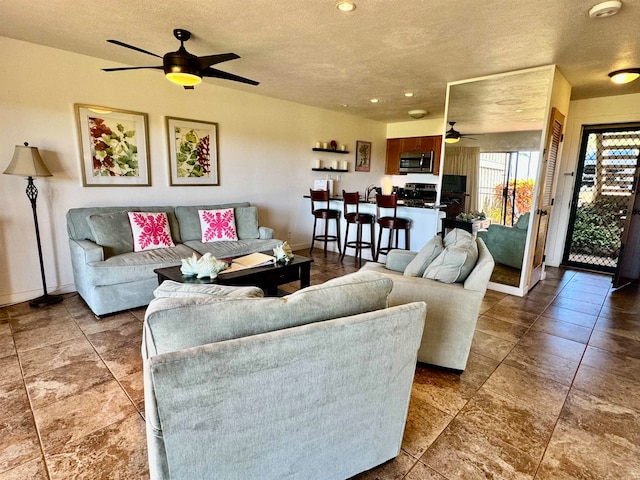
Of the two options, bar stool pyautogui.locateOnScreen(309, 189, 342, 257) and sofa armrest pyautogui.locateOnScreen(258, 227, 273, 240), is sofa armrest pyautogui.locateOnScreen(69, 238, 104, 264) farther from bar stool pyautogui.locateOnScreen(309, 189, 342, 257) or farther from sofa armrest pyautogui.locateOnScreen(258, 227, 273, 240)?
bar stool pyautogui.locateOnScreen(309, 189, 342, 257)

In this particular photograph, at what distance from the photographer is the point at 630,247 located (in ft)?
14.5

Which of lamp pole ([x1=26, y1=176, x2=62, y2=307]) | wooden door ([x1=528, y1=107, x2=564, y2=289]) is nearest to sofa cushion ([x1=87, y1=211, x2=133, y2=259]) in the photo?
lamp pole ([x1=26, y1=176, x2=62, y2=307])

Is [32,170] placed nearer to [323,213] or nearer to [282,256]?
[282,256]

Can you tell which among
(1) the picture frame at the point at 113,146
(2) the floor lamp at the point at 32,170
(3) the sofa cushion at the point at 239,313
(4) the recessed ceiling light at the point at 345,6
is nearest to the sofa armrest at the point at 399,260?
(3) the sofa cushion at the point at 239,313

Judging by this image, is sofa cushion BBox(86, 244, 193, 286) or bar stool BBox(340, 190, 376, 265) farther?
bar stool BBox(340, 190, 376, 265)

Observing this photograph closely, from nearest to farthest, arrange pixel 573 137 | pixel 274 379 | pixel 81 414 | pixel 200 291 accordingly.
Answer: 1. pixel 274 379
2. pixel 200 291
3. pixel 81 414
4. pixel 573 137

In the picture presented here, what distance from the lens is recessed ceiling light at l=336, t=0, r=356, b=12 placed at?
2.29m

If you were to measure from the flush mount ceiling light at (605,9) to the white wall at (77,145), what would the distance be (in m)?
3.82

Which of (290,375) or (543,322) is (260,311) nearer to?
(290,375)

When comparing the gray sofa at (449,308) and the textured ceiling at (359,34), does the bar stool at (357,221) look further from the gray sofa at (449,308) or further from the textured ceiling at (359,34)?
the gray sofa at (449,308)

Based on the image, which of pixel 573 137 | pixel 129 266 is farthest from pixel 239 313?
pixel 573 137

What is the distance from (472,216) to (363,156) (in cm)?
319

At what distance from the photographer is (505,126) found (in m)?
3.82

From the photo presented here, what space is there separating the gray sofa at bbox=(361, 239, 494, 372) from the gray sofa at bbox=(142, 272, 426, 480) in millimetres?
836
